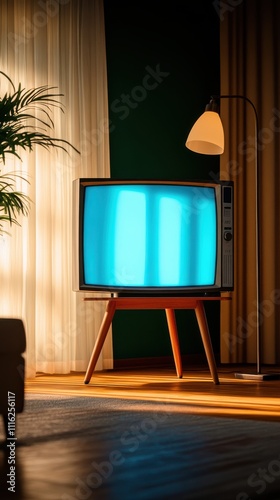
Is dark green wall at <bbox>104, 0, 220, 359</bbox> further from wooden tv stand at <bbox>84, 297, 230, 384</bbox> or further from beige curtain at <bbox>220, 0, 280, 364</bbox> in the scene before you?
wooden tv stand at <bbox>84, 297, 230, 384</bbox>

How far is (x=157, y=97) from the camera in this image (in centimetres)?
566

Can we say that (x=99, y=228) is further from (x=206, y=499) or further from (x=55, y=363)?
(x=206, y=499)

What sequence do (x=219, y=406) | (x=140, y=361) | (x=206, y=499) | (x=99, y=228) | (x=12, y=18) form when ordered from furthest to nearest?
(x=140, y=361) < (x=12, y=18) < (x=99, y=228) < (x=219, y=406) < (x=206, y=499)

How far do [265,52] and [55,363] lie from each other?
92.2 inches

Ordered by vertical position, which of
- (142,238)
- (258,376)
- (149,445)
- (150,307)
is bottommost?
(258,376)

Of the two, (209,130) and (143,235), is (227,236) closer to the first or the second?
(143,235)

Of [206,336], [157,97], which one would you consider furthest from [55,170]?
[206,336]

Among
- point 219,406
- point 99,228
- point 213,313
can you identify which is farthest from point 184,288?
point 213,313

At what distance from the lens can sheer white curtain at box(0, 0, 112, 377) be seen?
4.77 m

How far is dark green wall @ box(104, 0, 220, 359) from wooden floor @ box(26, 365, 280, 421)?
0.45m

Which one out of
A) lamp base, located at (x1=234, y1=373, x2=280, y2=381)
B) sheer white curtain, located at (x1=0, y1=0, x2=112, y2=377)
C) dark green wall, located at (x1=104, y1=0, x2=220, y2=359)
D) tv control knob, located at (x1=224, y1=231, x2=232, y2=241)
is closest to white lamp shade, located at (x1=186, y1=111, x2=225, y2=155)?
tv control knob, located at (x1=224, y1=231, x2=232, y2=241)

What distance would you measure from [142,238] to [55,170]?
3.23 ft

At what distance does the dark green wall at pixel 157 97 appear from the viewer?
214 inches

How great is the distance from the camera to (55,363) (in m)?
4.88
